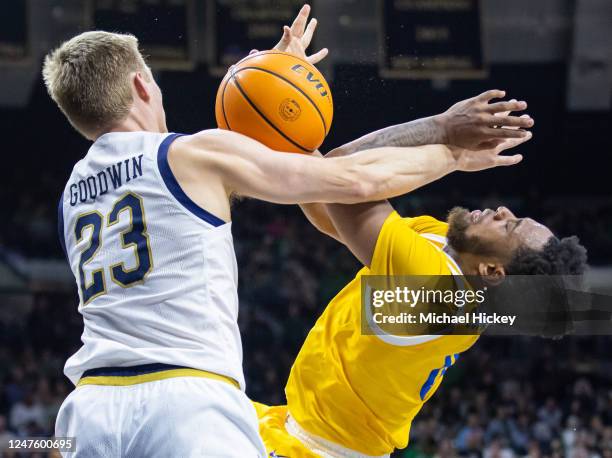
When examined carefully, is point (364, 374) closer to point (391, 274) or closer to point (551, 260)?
point (391, 274)

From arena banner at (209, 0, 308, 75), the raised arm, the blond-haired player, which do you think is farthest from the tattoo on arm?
arena banner at (209, 0, 308, 75)

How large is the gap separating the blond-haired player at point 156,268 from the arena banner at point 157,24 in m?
1.93

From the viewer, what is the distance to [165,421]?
6.81ft

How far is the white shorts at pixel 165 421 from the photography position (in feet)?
6.81

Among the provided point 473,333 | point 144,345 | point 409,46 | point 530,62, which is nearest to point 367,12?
point 409,46

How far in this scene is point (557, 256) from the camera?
281 cm

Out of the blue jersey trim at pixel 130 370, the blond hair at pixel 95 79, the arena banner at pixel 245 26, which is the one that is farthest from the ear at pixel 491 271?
the arena banner at pixel 245 26

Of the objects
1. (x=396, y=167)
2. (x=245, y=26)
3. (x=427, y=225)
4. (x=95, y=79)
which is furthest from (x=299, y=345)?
(x=95, y=79)

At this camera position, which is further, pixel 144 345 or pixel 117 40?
pixel 117 40

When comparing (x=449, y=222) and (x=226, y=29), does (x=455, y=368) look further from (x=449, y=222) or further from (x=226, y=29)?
(x=449, y=222)

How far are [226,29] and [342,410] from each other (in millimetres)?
4690

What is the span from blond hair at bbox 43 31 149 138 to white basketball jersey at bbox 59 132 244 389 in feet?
0.54

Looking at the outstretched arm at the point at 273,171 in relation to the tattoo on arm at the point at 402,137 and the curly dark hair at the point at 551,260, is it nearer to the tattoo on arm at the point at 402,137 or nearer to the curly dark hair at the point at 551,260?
the tattoo on arm at the point at 402,137

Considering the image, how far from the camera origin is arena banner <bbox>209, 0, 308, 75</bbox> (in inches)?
263
